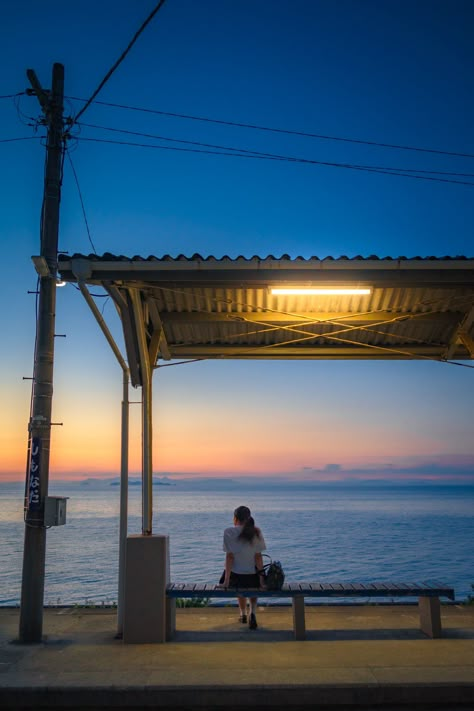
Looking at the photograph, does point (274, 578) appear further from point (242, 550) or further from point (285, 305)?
point (285, 305)

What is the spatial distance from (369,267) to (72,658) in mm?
5047

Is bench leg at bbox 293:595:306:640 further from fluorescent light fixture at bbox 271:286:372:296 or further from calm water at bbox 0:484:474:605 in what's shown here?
calm water at bbox 0:484:474:605

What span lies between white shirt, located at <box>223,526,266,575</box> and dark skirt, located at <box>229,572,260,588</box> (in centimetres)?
3

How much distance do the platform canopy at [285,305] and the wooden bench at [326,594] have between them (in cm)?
274

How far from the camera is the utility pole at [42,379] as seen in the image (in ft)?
23.4

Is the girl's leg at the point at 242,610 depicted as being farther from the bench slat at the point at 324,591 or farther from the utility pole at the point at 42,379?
the utility pole at the point at 42,379

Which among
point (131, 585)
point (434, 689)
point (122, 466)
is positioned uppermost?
point (122, 466)

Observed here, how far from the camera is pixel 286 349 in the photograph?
1025cm

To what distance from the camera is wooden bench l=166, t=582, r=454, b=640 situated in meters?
7.10

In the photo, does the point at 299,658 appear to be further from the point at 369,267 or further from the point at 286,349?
the point at 286,349

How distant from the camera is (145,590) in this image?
721cm

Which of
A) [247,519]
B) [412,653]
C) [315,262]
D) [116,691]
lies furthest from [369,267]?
[116,691]

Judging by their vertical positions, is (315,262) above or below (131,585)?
above

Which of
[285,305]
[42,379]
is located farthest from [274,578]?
[285,305]
